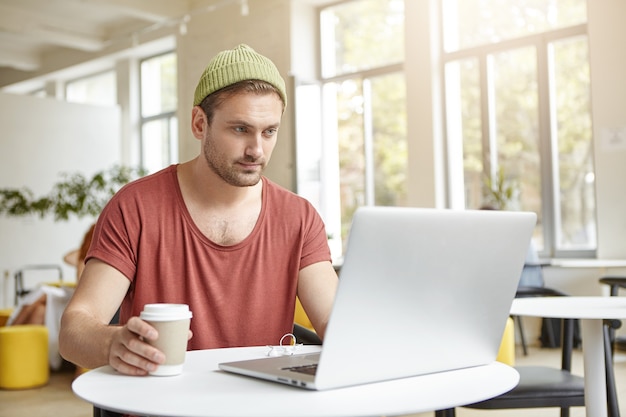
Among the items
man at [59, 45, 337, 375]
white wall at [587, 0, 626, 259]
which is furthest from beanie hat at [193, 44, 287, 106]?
white wall at [587, 0, 626, 259]

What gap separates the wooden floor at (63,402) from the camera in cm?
382

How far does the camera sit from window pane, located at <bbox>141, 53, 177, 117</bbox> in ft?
35.6

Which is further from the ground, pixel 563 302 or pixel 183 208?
pixel 183 208

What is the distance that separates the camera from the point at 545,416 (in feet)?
12.0

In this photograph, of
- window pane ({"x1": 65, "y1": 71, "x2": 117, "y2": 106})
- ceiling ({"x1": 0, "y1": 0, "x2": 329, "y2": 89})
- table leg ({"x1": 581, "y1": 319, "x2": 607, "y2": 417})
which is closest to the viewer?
table leg ({"x1": 581, "y1": 319, "x2": 607, "y2": 417})

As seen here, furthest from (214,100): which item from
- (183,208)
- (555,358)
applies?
(555,358)

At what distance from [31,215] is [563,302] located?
847 centimetres

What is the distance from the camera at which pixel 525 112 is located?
7.01m

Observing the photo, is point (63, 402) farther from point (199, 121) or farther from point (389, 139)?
point (389, 139)

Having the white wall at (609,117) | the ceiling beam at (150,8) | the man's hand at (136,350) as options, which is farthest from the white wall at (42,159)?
the man's hand at (136,350)

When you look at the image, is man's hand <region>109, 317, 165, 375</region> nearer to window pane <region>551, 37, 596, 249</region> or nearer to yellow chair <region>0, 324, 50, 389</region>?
yellow chair <region>0, 324, 50, 389</region>

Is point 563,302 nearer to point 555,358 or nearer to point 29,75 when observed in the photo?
point 555,358

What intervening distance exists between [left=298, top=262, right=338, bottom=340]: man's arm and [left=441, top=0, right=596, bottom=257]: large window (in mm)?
5159

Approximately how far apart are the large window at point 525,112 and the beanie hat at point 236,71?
5.31 m
